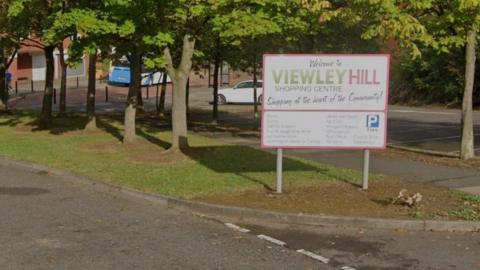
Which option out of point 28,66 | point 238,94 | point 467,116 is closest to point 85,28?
point 467,116

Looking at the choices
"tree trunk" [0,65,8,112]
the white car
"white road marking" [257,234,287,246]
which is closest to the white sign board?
"white road marking" [257,234,287,246]

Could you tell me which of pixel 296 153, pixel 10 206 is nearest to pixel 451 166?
pixel 296 153

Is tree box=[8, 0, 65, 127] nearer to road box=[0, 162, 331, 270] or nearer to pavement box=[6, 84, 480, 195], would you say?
pavement box=[6, 84, 480, 195]

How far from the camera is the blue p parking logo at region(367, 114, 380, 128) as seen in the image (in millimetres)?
10852

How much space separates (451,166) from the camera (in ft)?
45.7

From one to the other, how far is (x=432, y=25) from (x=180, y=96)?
543 centimetres

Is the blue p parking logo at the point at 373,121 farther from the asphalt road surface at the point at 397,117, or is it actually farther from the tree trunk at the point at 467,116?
the asphalt road surface at the point at 397,117

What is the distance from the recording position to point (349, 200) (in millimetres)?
10328

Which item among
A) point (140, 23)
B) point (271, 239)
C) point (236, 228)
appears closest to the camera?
point (271, 239)

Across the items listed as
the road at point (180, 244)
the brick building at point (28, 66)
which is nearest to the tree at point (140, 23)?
the road at point (180, 244)

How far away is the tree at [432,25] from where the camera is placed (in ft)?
38.3

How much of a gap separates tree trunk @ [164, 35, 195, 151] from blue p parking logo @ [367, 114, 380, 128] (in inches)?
218

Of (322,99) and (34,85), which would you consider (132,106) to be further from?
(34,85)

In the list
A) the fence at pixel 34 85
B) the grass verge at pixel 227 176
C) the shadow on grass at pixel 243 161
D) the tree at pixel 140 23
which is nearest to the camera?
the grass verge at pixel 227 176
